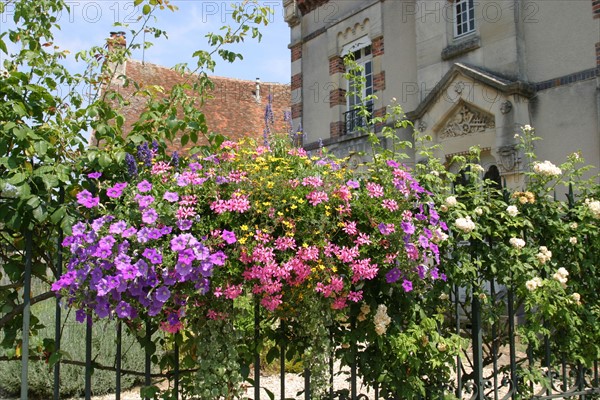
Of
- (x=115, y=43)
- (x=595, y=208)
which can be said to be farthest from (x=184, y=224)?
(x=595, y=208)

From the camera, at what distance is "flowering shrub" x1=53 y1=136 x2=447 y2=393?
2.37 meters

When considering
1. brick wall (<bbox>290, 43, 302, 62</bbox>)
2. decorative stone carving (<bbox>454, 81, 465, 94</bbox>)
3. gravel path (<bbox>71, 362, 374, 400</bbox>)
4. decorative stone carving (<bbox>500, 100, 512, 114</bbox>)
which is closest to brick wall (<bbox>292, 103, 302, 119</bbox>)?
brick wall (<bbox>290, 43, 302, 62</bbox>)

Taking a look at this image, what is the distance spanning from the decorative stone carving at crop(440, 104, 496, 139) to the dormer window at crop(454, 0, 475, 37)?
156cm

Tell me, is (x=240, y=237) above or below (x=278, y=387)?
above

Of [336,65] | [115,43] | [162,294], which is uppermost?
[336,65]

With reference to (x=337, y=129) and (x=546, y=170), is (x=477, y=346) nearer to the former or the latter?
(x=546, y=170)

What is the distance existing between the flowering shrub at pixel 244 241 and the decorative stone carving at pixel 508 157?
6.51 metres

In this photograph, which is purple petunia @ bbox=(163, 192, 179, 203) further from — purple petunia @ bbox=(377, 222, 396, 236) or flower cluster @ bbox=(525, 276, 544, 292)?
flower cluster @ bbox=(525, 276, 544, 292)

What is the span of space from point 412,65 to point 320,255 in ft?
31.0

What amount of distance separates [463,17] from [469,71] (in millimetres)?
1457

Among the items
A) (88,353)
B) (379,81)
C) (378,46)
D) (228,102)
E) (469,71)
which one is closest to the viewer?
(88,353)

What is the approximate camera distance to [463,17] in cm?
1038

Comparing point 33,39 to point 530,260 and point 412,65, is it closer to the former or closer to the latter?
point 530,260

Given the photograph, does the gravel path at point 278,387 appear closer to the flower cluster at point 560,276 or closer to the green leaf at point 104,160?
the flower cluster at point 560,276
